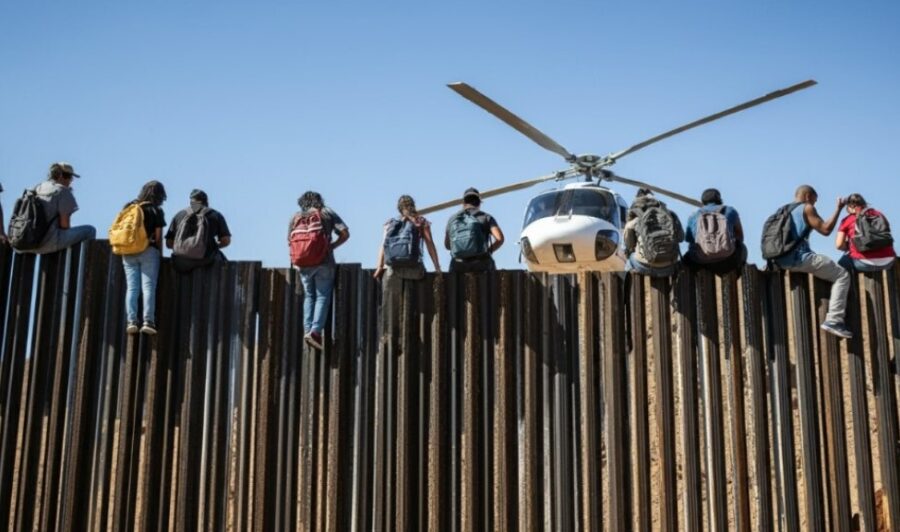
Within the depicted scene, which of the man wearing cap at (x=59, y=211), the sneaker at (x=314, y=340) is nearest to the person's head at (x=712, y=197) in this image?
the sneaker at (x=314, y=340)

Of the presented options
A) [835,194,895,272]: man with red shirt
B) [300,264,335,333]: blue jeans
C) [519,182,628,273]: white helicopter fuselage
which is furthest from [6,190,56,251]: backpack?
[519,182,628,273]: white helicopter fuselage

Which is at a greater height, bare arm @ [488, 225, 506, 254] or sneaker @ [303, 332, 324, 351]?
bare arm @ [488, 225, 506, 254]

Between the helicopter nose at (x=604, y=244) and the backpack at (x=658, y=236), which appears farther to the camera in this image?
the helicopter nose at (x=604, y=244)

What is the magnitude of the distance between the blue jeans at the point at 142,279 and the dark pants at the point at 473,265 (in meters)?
2.87

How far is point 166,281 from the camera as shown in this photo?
32.8 feet

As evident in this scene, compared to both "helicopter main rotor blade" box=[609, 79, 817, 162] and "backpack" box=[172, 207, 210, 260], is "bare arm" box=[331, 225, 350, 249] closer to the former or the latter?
"backpack" box=[172, 207, 210, 260]

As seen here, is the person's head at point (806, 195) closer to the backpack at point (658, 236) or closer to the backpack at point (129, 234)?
the backpack at point (658, 236)

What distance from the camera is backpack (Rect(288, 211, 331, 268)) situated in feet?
32.2

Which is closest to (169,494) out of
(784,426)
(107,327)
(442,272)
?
(107,327)

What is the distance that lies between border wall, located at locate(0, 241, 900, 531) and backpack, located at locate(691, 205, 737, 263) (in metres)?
0.24

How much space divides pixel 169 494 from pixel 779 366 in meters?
5.83

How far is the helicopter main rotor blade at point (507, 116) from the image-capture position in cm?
1705

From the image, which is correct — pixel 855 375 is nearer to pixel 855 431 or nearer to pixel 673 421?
pixel 855 431

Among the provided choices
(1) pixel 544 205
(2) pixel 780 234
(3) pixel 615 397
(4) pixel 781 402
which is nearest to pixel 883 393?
(4) pixel 781 402
